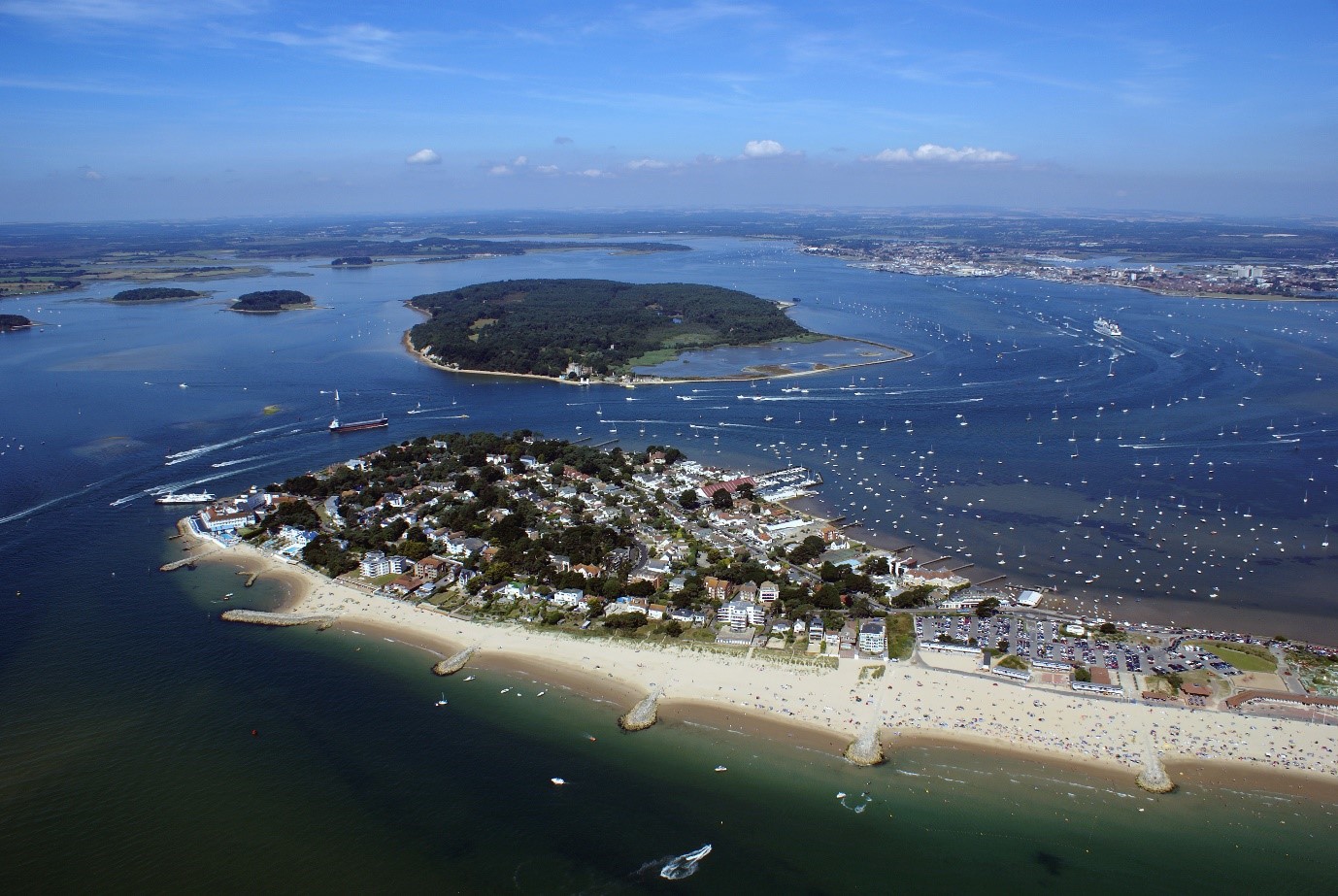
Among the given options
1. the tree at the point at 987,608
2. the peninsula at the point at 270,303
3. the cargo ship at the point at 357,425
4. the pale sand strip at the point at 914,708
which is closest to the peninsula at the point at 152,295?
the peninsula at the point at 270,303

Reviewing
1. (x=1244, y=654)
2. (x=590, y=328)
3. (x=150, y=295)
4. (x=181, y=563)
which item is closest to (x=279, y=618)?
(x=181, y=563)

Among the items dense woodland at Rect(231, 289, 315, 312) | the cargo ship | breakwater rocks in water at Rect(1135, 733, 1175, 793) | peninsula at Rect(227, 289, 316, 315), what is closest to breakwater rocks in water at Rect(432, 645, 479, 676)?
breakwater rocks in water at Rect(1135, 733, 1175, 793)

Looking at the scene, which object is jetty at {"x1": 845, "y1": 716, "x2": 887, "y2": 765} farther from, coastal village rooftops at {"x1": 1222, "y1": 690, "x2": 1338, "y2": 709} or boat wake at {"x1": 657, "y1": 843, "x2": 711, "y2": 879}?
coastal village rooftops at {"x1": 1222, "y1": 690, "x2": 1338, "y2": 709}

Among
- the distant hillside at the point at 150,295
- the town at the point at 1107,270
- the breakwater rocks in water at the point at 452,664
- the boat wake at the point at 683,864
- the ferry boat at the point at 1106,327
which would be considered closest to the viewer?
the boat wake at the point at 683,864

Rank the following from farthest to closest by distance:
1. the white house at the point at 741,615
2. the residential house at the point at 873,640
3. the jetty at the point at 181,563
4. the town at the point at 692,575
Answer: the jetty at the point at 181,563
the white house at the point at 741,615
the residential house at the point at 873,640
the town at the point at 692,575

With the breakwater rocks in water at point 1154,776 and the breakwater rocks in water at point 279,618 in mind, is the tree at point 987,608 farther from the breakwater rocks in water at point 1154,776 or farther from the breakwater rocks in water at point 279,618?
the breakwater rocks in water at point 279,618

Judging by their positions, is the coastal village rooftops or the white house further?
the white house

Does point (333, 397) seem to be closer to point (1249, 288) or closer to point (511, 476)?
point (511, 476)
